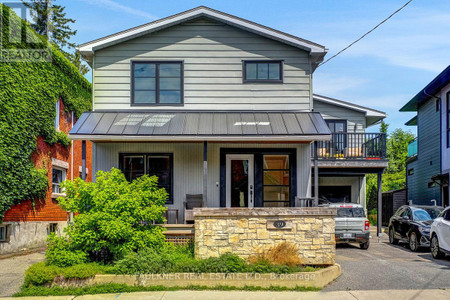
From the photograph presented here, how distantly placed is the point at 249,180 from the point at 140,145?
3.50m

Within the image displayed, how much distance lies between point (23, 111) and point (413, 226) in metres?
13.0

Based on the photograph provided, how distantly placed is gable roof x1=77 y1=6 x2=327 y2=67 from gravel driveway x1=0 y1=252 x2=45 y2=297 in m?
6.35

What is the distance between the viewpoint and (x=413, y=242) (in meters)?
15.8

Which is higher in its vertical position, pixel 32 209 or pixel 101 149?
pixel 101 149

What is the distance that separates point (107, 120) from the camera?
13.9 meters

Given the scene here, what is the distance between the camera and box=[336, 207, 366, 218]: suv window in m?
15.8

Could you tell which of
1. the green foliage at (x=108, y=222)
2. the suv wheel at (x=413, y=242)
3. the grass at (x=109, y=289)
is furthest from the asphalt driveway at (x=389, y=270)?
the green foliage at (x=108, y=222)

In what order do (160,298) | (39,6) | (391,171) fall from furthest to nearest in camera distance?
(391,171)
(39,6)
(160,298)

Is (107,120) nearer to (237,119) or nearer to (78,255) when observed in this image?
(237,119)

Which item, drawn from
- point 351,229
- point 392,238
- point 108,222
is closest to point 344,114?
point 392,238

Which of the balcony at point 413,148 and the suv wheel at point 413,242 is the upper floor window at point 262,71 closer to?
the suv wheel at point 413,242

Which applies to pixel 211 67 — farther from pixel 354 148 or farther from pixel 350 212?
pixel 354 148

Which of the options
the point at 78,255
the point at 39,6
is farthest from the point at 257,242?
the point at 39,6

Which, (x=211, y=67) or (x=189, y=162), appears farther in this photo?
(x=211, y=67)
